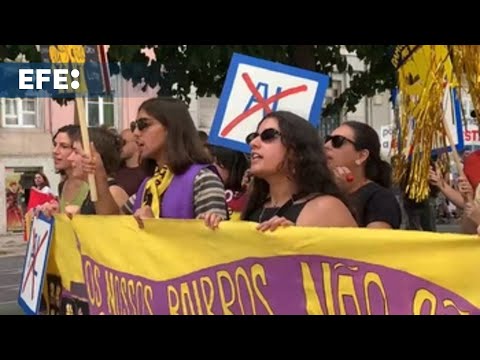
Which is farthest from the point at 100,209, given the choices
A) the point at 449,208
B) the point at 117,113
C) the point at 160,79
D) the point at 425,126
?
the point at 117,113

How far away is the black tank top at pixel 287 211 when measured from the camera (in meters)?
3.40

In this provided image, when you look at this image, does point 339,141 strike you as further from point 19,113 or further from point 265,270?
point 19,113

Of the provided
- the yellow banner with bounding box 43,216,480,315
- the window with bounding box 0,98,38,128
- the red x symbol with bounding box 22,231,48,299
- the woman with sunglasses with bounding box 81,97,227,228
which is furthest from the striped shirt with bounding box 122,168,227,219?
the window with bounding box 0,98,38,128

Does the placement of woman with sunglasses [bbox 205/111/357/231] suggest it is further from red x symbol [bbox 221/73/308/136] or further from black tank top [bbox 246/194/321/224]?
red x symbol [bbox 221/73/308/136]

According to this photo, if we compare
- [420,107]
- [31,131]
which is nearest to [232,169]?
[420,107]

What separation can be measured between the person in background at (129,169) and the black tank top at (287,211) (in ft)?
5.95

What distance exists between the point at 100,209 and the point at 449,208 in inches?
756

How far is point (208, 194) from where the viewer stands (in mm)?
3857

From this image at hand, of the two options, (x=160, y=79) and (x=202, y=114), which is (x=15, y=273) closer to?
(x=160, y=79)

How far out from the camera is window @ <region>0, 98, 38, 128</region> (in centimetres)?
2605

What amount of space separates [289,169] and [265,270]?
18.0 inches

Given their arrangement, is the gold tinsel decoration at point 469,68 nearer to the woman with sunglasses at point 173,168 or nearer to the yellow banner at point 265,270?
the woman with sunglasses at point 173,168
